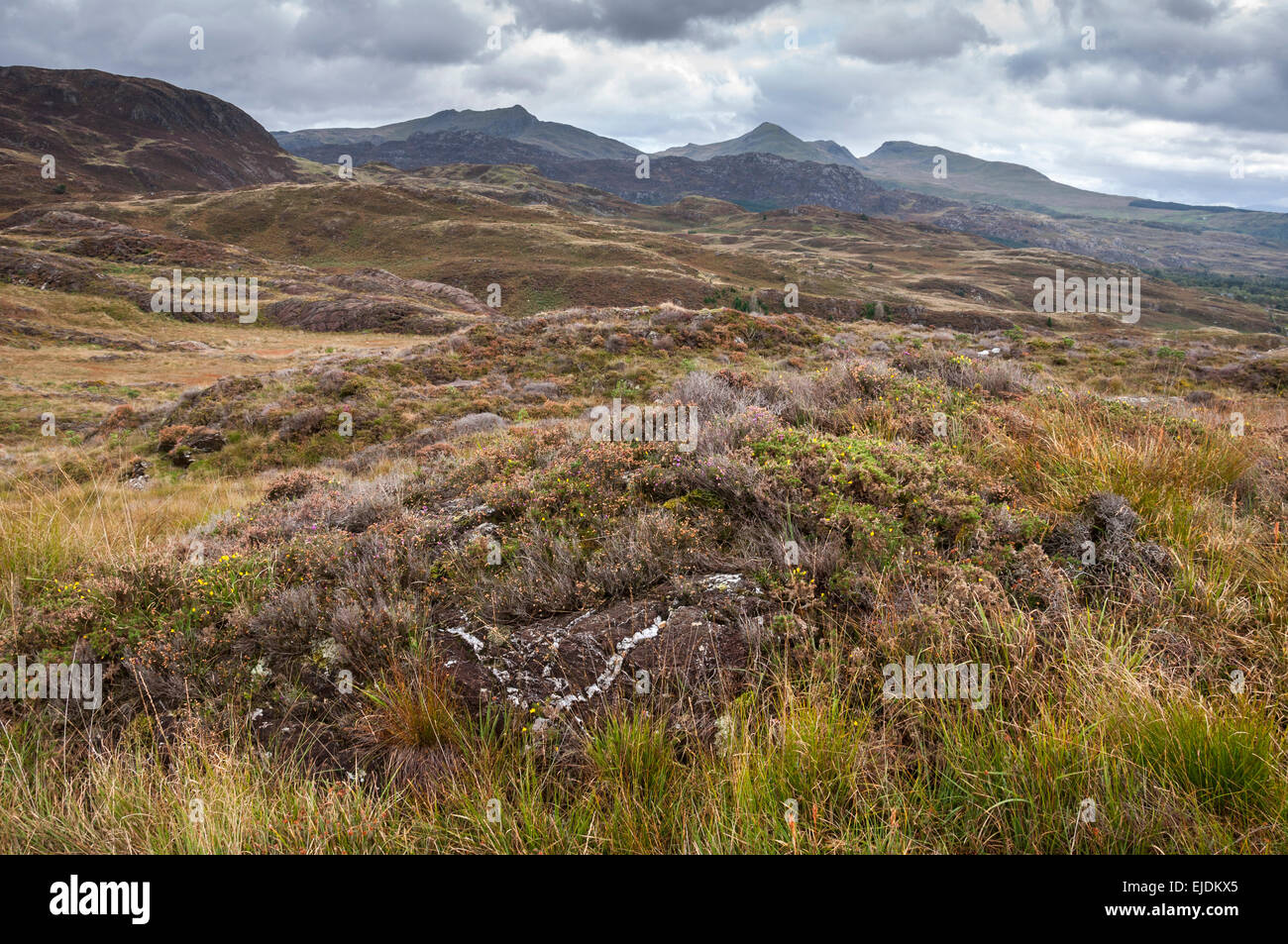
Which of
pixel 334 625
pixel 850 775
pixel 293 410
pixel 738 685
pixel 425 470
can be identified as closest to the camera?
pixel 850 775

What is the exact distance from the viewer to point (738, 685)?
2.90 meters

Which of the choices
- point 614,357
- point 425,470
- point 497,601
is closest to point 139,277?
point 614,357

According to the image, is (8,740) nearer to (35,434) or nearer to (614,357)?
(614,357)

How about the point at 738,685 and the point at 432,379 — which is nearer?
the point at 738,685

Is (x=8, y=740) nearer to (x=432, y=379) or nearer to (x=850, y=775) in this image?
(x=850, y=775)

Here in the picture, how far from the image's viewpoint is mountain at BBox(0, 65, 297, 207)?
98250 millimetres

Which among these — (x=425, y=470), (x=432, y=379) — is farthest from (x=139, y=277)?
(x=425, y=470)

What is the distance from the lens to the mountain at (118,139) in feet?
322

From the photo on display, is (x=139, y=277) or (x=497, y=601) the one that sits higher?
(x=139, y=277)

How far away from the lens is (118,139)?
5133 inches

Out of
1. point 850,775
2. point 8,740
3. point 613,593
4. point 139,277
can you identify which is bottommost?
point 8,740

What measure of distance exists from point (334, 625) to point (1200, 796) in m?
3.98

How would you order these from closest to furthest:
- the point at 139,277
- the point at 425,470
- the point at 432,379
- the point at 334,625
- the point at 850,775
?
the point at 850,775, the point at 334,625, the point at 425,470, the point at 432,379, the point at 139,277

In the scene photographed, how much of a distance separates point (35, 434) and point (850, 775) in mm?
23894
